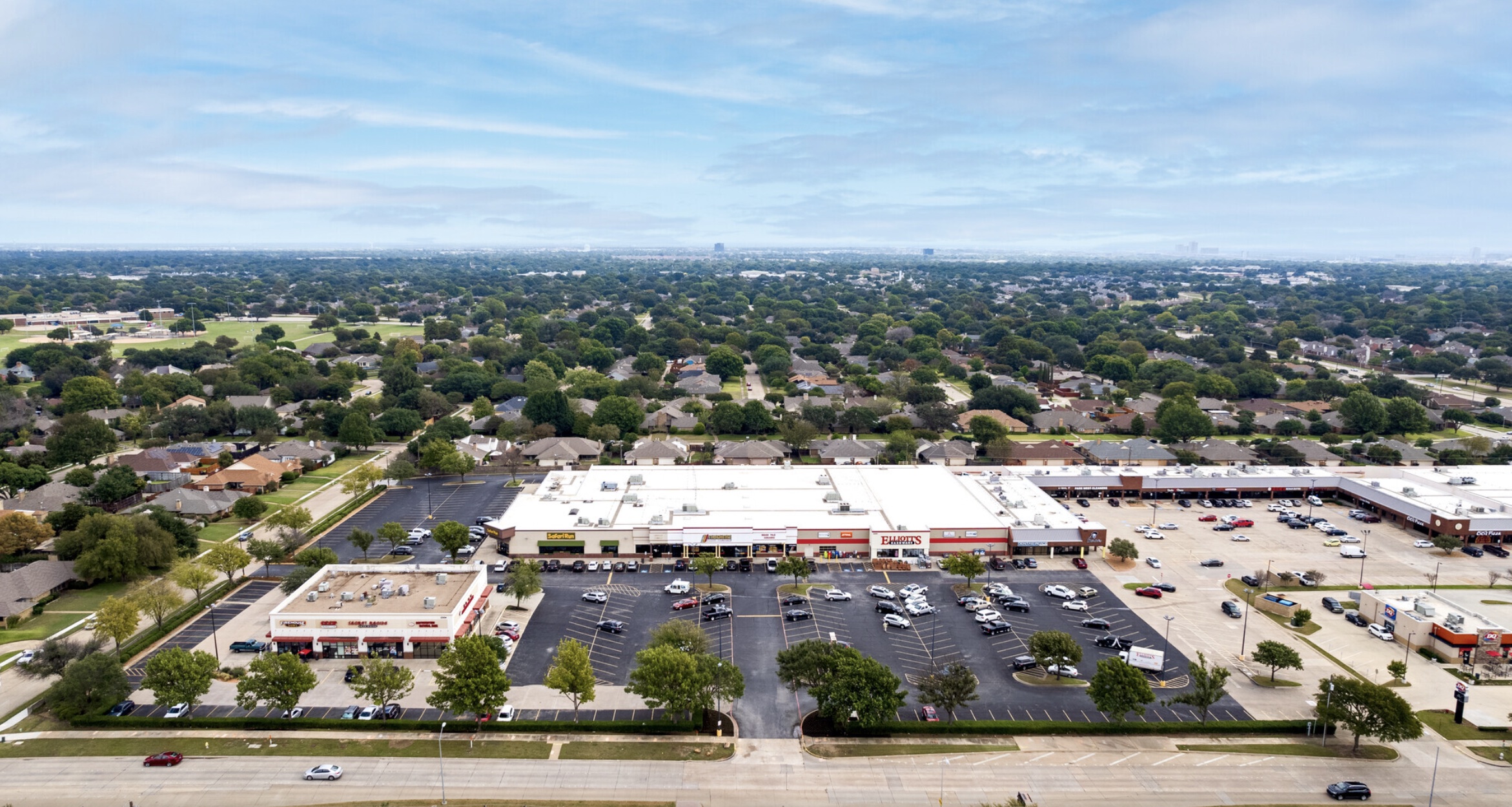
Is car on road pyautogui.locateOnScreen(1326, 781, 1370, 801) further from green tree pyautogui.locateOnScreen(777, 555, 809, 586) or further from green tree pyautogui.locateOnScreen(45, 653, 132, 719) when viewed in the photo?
green tree pyautogui.locateOnScreen(45, 653, 132, 719)

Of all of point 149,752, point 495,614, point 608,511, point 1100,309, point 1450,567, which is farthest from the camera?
point 1100,309

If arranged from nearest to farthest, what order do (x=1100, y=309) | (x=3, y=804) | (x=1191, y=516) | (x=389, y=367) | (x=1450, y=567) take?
(x=3, y=804), (x=1450, y=567), (x=1191, y=516), (x=389, y=367), (x=1100, y=309)

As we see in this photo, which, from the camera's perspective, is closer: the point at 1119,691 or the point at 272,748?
the point at 272,748

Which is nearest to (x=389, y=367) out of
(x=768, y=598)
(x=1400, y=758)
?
(x=768, y=598)

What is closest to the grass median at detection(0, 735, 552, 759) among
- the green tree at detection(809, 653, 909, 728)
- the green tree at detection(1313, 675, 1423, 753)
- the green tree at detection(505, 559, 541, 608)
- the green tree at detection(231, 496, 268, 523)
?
the green tree at detection(809, 653, 909, 728)

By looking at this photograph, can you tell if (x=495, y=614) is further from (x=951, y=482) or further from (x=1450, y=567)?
(x=1450, y=567)

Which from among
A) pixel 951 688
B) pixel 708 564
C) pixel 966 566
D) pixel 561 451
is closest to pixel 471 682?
pixel 708 564

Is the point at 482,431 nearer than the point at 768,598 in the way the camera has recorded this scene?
No

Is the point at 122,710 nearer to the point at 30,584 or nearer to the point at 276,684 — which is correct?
the point at 276,684
